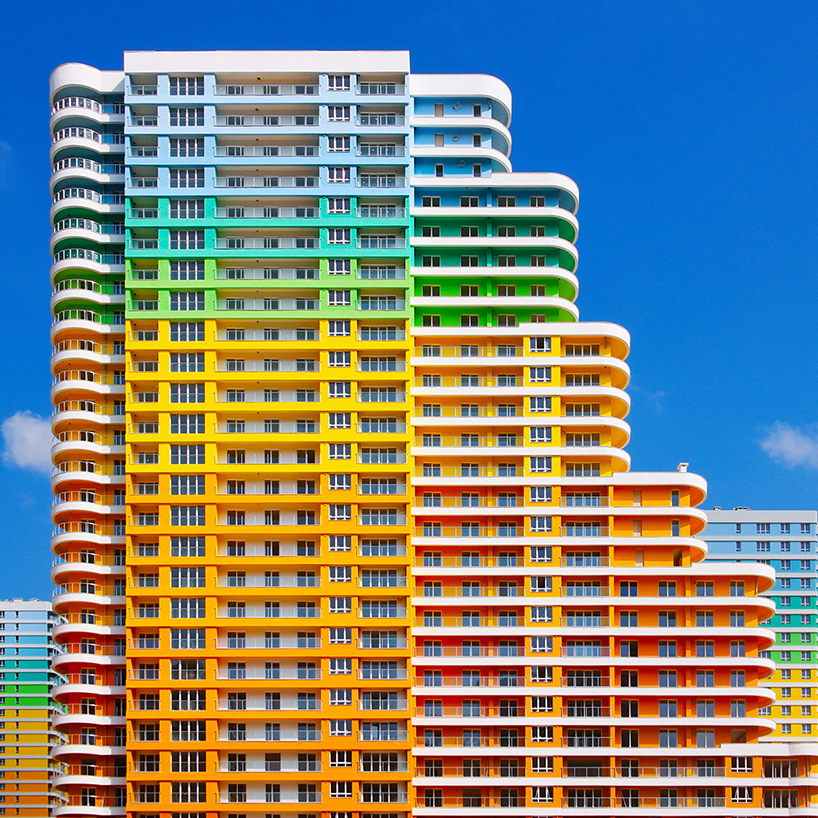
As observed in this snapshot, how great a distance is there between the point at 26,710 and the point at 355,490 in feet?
328

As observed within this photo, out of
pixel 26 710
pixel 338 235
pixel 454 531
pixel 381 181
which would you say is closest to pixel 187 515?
pixel 454 531

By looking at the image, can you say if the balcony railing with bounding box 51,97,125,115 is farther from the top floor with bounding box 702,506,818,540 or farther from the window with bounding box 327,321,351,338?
the top floor with bounding box 702,506,818,540

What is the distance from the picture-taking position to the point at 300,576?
92062mm

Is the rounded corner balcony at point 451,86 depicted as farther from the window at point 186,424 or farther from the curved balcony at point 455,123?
the window at point 186,424

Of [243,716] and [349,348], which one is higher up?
[349,348]

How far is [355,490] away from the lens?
9231cm

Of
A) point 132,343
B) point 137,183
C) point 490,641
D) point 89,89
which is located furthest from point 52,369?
point 490,641

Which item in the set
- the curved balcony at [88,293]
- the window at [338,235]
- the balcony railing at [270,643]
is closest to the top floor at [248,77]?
the window at [338,235]

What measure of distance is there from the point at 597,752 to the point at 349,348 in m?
34.1

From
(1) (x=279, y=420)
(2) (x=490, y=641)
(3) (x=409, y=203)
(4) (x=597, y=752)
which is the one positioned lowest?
(4) (x=597, y=752)

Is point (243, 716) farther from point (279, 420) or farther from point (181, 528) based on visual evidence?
point (279, 420)

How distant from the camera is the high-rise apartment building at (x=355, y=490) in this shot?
89.3 m

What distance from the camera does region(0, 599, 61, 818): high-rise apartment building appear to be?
170000 mm

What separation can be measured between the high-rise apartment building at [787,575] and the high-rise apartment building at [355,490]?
43884 millimetres
